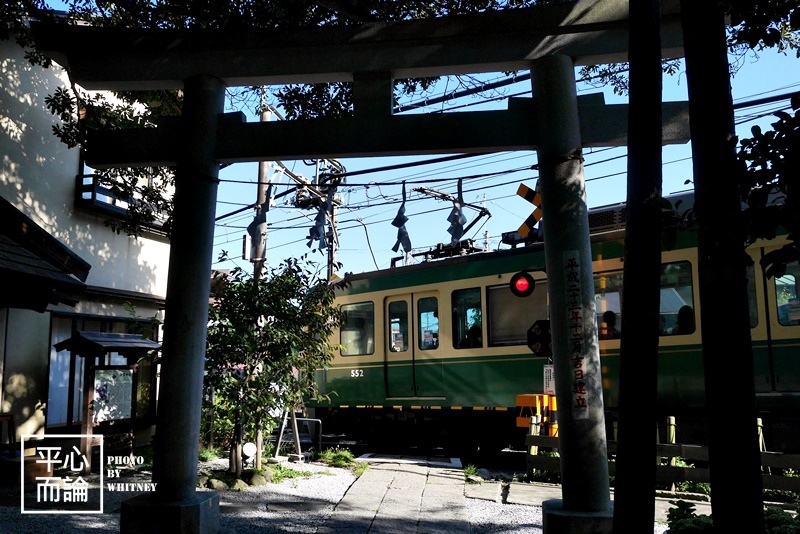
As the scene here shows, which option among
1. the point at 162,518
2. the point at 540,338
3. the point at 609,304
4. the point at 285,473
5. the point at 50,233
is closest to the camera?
the point at 162,518

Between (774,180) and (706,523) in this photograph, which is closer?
(774,180)

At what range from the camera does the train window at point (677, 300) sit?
366 inches

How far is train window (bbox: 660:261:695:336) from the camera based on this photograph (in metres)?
9.30

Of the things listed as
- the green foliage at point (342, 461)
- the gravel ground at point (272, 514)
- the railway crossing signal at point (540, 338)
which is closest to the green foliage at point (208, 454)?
the gravel ground at point (272, 514)

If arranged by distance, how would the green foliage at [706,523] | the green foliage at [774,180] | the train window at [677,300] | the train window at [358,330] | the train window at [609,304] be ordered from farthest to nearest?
the train window at [358,330], the train window at [609,304], the train window at [677,300], the green foliage at [706,523], the green foliage at [774,180]

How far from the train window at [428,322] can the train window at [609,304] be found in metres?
3.11

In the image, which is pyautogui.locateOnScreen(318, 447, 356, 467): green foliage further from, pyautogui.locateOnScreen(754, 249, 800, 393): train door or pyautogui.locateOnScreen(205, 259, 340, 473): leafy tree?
pyautogui.locateOnScreen(754, 249, 800, 393): train door

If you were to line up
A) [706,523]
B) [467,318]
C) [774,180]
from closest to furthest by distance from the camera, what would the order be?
[774,180]
[706,523]
[467,318]

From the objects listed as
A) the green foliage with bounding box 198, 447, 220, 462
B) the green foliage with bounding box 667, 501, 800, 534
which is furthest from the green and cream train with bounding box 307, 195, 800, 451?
the green foliage with bounding box 667, 501, 800, 534

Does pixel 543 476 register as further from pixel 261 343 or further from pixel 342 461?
pixel 261 343

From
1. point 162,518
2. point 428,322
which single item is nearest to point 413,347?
point 428,322

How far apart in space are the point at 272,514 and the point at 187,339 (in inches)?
99.9

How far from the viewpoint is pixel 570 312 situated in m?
5.08

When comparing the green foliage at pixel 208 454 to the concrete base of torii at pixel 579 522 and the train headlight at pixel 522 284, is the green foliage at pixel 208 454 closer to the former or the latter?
the train headlight at pixel 522 284
